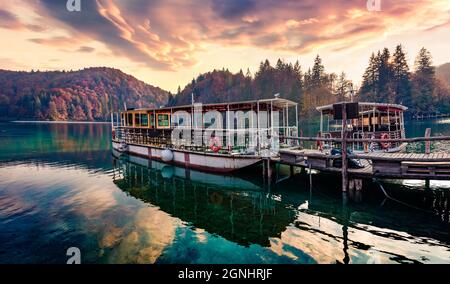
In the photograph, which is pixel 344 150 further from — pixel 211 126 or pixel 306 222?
pixel 211 126

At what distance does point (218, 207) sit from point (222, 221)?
194cm

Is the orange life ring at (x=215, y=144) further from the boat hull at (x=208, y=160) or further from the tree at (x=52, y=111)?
A: the tree at (x=52, y=111)

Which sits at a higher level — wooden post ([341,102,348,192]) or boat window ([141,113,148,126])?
boat window ([141,113,148,126])

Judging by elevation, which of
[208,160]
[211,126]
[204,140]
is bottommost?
[208,160]

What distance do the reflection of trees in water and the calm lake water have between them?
5cm

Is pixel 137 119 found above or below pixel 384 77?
below

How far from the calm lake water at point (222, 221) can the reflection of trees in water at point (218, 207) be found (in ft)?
0.18

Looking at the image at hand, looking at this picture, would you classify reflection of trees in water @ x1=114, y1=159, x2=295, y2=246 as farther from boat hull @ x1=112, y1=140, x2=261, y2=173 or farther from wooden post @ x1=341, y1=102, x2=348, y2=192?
wooden post @ x1=341, y1=102, x2=348, y2=192

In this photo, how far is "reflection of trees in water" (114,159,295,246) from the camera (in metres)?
10.8

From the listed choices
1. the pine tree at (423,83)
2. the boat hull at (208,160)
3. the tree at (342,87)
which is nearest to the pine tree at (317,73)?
the tree at (342,87)

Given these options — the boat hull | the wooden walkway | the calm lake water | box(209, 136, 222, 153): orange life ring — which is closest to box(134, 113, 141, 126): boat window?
the boat hull

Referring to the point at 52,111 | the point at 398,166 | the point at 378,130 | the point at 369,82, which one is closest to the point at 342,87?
the point at 369,82

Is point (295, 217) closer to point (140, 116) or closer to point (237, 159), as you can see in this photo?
point (237, 159)

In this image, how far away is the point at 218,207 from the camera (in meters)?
13.8
